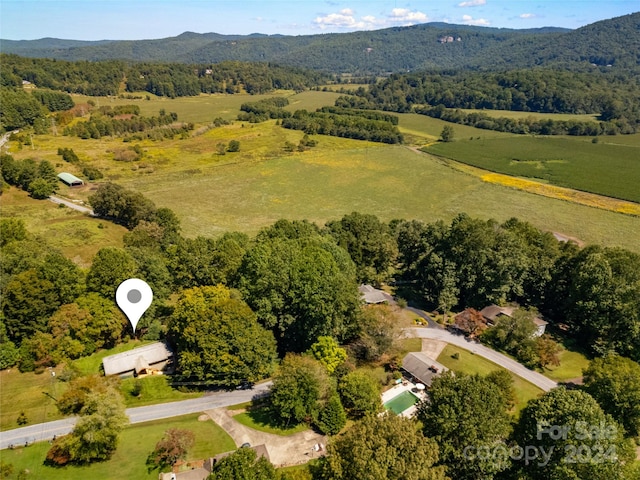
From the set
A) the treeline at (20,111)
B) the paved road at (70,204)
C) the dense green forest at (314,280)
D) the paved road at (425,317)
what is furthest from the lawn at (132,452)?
the treeline at (20,111)

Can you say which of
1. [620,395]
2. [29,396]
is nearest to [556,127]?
[620,395]

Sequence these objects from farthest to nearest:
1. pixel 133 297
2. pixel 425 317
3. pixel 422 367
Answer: pixel 425 317 → pixel 133 297 → pixel 422 367

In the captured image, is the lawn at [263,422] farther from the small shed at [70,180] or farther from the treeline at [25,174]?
the small shed at [70,180]

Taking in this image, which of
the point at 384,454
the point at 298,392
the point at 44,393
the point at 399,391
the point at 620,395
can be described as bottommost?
the point at 399,391

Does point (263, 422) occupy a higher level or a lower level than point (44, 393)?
lower

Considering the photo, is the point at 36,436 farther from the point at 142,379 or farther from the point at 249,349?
the point at 249,349

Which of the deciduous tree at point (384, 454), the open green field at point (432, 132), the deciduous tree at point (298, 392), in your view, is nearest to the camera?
the deciduous tree at point (384, 454)

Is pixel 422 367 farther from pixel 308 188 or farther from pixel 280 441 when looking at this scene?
pixel 308 188
